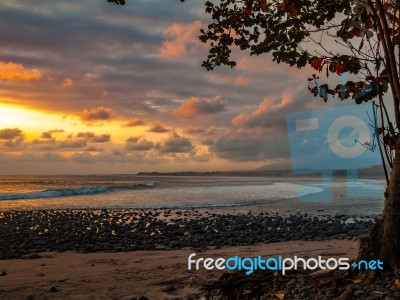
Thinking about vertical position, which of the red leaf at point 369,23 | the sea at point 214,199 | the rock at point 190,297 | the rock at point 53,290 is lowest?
the sea at point 214,199

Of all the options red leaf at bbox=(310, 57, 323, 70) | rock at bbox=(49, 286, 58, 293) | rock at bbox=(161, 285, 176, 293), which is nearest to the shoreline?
rock at bbox=(49, 286, 58, 293)

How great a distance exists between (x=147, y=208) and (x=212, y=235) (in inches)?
522

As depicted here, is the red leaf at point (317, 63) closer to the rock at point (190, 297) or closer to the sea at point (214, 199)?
the rock at point (190, 297)

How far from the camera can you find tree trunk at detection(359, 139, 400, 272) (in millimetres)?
5773

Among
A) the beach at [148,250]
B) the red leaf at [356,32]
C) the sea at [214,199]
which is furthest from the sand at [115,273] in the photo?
the sea at [214,199]

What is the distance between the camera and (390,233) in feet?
19.1

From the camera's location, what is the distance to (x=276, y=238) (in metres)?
15.2

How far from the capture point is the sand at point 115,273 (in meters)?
7.73

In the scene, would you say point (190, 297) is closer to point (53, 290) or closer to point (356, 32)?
point (53, 290)

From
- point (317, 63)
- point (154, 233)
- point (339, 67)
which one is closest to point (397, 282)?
point (339, 67)

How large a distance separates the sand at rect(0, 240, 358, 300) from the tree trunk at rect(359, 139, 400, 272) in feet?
10.8

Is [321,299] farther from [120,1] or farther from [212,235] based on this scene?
[212,235]

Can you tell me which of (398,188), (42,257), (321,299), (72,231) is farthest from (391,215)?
(72,231)

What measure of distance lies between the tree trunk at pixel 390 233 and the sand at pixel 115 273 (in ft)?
10.8
